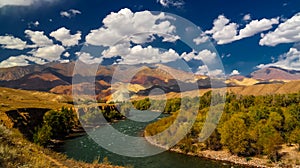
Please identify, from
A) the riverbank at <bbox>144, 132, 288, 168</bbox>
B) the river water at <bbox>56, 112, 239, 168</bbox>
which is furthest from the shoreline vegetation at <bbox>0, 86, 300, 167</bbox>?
the river water at <bbox>56, 112, 239, 168</bbox>

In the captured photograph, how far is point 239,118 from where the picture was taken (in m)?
71.3

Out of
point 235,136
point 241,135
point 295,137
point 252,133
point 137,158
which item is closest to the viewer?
point 137,158

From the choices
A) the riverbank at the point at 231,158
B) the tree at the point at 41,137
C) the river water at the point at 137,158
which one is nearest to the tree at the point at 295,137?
the riverbank at the point at 231,158

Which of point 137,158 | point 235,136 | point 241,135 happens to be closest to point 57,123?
point 137,158

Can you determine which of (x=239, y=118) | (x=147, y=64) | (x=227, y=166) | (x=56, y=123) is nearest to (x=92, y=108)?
(x=56, y=123)

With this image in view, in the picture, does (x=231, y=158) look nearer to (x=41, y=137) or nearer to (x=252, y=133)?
(x=252, y=133)

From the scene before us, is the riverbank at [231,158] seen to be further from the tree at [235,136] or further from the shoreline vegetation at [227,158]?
the tree at [235,136]

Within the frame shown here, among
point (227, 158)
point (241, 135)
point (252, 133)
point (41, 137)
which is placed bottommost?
point (227, 158)

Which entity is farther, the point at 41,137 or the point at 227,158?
the point at 41,137

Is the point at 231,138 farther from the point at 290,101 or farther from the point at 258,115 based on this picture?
the point at 290,101

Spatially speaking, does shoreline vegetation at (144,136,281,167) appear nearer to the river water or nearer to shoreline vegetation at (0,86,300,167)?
shoreline vegetation at (0,86,300,167)

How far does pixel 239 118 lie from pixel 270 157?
1688 cm

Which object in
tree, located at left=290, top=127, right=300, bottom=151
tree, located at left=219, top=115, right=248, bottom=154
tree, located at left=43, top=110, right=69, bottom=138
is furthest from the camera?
tree, located at left=43, top=110, right=69, bottom=138

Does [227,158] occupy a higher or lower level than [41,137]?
lower
